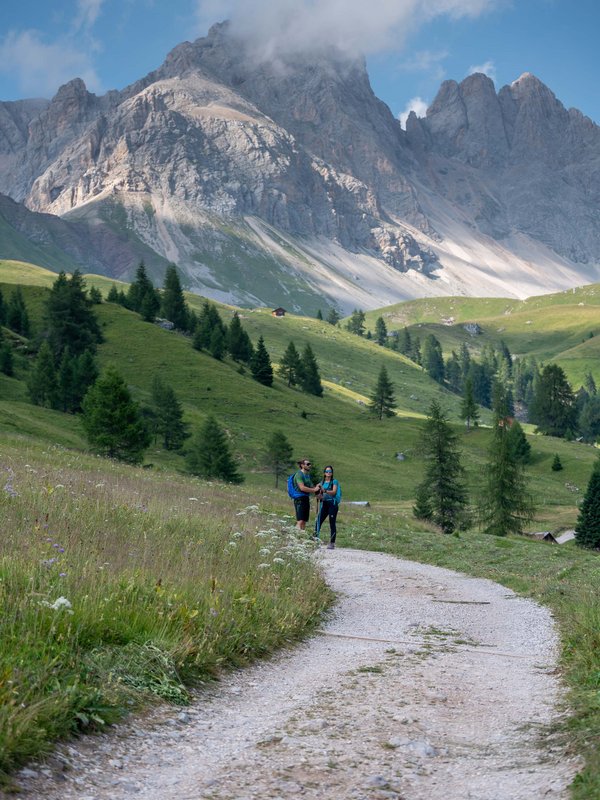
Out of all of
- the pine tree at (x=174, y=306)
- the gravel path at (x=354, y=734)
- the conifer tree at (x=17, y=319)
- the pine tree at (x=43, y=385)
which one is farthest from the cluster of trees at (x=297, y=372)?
the gravel path at (x=354, y=734)

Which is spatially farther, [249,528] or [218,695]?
[249,528]

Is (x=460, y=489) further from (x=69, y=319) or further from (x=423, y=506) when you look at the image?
(x=69, y=319)

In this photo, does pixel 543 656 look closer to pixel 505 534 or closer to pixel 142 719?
pixel 142 719

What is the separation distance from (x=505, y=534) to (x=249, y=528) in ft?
156

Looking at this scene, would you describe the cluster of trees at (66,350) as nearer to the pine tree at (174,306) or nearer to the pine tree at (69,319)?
the pine tree at (69,319)

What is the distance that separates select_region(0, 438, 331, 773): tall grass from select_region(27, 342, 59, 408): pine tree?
7389 centimetres

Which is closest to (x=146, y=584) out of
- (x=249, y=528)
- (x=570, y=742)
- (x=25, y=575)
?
(x=25, y=575)

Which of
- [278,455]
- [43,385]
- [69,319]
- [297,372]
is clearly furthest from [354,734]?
[297,372]

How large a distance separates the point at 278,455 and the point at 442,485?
95.5 ft

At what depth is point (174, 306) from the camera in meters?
147

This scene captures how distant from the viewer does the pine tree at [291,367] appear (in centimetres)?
14450

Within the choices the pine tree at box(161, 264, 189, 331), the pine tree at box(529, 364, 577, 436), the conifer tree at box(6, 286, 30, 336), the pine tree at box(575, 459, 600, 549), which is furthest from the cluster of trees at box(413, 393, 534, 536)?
the pine tree at box(529, 364, 577, 436)

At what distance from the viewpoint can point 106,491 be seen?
19828 millimetres

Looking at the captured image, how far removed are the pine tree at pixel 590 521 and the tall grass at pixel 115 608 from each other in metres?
53.5
